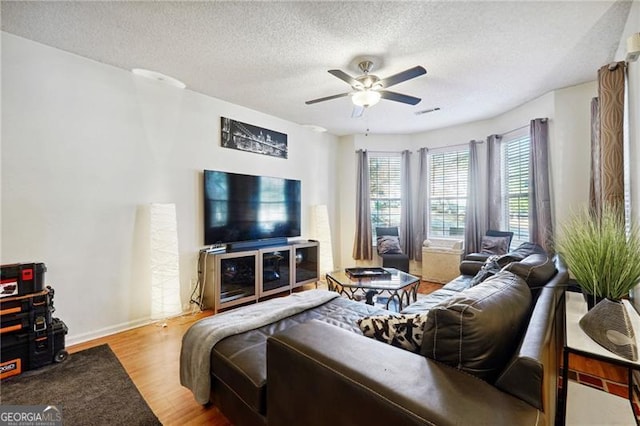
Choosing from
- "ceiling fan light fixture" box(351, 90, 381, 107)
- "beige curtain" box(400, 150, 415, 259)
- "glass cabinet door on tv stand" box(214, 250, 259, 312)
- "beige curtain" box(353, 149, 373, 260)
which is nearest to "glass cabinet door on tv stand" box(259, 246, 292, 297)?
"glass cabinet door on tv stand" box(214, 250, 259, 312)

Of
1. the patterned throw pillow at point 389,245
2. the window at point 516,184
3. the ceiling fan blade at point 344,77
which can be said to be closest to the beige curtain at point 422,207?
the patterned throw pillow at point 389,245

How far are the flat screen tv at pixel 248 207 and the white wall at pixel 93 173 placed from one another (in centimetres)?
17

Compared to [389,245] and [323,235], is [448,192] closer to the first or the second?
[389,245]

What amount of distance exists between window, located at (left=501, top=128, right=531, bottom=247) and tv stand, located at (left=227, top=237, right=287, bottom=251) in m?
3.52

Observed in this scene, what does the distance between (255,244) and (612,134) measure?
3863 mm

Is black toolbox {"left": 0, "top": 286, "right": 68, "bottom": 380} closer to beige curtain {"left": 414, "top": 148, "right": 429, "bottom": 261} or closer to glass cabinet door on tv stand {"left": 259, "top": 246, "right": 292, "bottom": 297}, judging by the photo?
glass cabinet door on tv stand {"left": 259, "top": 246, "right": 292, "bottom": 297}

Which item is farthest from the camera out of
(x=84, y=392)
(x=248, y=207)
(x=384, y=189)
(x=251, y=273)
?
(x=384, y=189)

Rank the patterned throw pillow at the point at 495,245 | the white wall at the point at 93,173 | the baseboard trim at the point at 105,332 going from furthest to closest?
the patterned throw pillow at the point at 495,245
the baseboard trim at the point at 105,332
the white wall at the point at 93,173

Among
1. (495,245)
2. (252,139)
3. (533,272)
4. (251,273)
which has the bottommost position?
(251,273)

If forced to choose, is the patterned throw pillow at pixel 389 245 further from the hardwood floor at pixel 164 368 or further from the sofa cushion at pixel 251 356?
the sofa cushion at pixel 251 356

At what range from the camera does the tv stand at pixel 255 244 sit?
356 cm

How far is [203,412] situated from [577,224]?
2.48 meters

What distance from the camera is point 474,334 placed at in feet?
3.07

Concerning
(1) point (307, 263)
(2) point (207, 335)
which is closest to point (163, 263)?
(2) point (207, 335)
